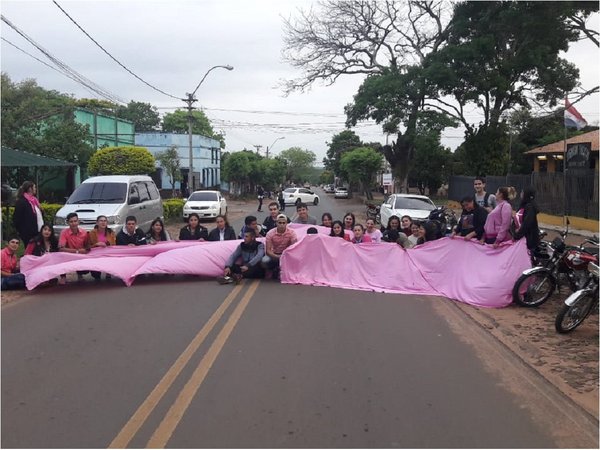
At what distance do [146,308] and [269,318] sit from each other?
1898 mm

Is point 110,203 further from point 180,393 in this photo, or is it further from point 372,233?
point 180,393

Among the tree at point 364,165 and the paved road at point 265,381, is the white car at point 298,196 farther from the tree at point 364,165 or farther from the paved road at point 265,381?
the paved road at point 265,381

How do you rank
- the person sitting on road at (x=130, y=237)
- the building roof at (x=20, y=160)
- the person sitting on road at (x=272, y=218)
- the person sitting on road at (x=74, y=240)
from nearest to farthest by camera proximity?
the person sitting on road at (x=74, y=240), the person sitting on road at (x=130, y=237), the person sitting on road at (x=272, y=218), the building roof at (x=20, y=160)

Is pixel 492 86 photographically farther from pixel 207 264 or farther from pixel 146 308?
pixel 146 308

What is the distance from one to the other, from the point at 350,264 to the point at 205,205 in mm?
19633

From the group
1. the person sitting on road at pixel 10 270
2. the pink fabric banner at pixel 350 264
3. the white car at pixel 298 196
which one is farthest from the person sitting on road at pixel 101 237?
the white car at pixel 298 196

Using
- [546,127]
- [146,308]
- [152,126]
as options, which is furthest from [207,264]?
[152,126]

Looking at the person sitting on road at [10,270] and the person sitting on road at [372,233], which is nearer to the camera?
the person sitting on road at [10,270]

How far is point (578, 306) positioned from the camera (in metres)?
7.89

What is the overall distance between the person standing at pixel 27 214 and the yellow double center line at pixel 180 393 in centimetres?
558

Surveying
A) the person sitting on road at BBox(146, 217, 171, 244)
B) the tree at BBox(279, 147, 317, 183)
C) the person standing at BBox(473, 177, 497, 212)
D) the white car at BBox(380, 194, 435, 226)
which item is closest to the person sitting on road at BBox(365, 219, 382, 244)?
the person standing at BBox(473, 177, 497, 212)

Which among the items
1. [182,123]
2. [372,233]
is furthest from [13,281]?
[182,123]

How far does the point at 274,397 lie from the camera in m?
5.28

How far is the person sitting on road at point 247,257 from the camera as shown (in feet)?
37.5
